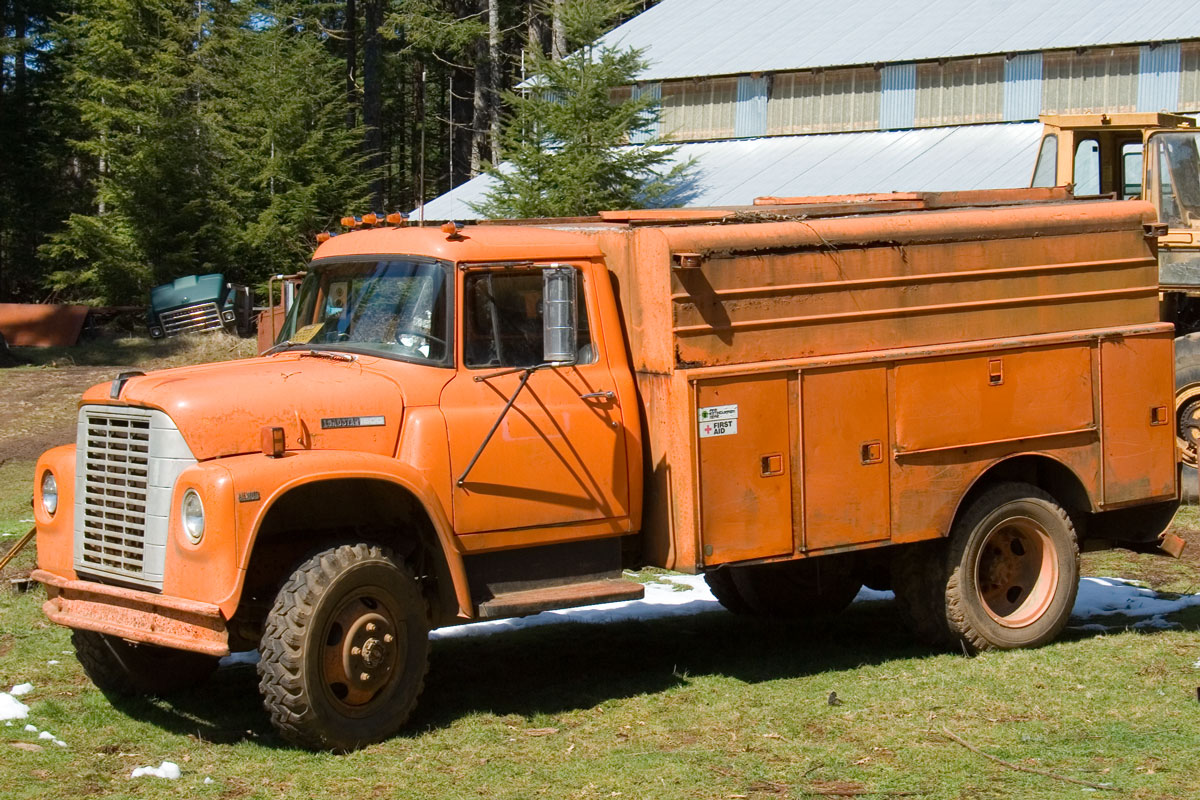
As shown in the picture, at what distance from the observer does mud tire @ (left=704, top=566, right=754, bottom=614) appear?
9.89 metres

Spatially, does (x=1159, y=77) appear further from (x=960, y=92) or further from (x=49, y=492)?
(x=49, y=492)

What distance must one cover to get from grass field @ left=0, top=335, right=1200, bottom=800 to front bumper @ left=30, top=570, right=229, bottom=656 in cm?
53

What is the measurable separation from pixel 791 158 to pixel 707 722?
83.8 feet

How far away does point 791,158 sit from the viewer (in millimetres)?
31703

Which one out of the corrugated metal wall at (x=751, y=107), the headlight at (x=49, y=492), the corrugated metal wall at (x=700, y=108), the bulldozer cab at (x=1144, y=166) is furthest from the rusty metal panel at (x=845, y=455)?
the corrugated metal wall at (x=751, y=107)

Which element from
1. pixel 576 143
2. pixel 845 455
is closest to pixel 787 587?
pixel 845 455

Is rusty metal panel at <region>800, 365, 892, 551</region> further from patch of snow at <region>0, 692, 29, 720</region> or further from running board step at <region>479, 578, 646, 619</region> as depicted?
patch of snow at <region>0, 692, 29, 720</region>

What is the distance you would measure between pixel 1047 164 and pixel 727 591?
8320 mm

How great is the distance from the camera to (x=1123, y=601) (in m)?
10.4

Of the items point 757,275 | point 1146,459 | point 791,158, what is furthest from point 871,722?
point 791,158

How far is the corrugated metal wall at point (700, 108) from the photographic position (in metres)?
33.9

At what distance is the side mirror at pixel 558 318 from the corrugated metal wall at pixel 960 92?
1021 inches

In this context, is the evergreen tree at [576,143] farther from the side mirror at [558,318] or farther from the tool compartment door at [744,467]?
Answer: the side mirror at [558,318]

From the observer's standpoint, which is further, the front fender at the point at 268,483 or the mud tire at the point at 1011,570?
the mud tire at the point at 1011,570
